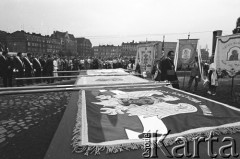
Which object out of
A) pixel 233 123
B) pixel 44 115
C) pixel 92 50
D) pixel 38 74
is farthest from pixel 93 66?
pixel 92 50

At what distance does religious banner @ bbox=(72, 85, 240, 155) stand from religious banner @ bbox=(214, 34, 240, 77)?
16.5 ft

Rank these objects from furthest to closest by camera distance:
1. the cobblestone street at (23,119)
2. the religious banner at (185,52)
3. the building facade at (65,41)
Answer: the building facade at (65,41) → the religious banner at (185,52) → the cobblestone street at (23,119)

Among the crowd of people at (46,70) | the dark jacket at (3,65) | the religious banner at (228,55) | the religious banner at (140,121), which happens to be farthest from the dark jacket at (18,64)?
the religious banner at (228,55)

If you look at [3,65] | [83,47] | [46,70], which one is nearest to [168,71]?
[3,65]

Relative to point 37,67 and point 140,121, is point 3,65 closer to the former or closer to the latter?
point 37,67

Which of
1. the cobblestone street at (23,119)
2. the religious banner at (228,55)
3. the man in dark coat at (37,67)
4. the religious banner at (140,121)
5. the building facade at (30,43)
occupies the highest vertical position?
the building facade at (30,43)

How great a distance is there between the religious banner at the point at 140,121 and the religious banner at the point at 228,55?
5.03 m

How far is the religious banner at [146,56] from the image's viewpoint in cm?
1102

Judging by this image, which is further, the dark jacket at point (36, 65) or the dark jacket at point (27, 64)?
the dark jacket at point (36, 65)

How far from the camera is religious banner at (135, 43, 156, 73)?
11016 millimetres

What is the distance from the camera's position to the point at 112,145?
6.70 ft

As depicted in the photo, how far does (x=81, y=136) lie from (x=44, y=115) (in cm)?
217

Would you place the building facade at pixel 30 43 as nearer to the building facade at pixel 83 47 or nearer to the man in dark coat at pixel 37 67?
the building facade at pixel 83 47

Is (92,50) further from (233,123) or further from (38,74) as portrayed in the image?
(233,123)
